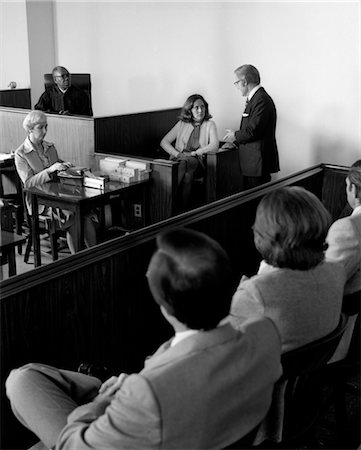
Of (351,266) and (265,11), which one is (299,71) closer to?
(265,11)

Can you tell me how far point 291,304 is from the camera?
1.74 meters

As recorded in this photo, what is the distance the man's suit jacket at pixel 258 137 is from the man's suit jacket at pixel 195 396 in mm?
3874

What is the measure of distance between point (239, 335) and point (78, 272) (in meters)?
0.99

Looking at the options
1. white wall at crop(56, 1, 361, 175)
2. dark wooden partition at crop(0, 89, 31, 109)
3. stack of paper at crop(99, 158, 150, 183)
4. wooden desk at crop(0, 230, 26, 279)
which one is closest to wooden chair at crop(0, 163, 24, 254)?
stack of paper at crop(99, 158, 150, 183)

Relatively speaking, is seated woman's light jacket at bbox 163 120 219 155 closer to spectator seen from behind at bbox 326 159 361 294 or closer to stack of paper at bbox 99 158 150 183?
stack of paper at bbox 99 158 150 183

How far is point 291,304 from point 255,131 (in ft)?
Answer: 11.7

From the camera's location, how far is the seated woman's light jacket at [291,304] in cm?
173

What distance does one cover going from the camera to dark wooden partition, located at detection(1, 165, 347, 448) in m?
2.02

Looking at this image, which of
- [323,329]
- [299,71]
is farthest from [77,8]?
[323,329]

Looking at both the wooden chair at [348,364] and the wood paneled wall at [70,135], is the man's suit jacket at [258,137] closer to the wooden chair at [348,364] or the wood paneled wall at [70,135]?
the wood paneled wall at [70,135]

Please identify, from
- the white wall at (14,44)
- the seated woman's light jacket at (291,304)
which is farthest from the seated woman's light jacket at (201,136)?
the seated woman's light jacket at (291,304)

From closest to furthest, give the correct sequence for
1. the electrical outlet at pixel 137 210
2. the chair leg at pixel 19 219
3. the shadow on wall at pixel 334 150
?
the electrical outlet at pixel 137 210 → the chair leg at pixel 19 219 → the shadow on wall at pixel 334 150

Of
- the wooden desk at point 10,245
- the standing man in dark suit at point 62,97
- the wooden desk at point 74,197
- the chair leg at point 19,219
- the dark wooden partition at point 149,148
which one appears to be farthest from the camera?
the standing man in dark suit at point 62,97

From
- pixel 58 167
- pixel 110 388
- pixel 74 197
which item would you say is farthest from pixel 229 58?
pixel 110 388
